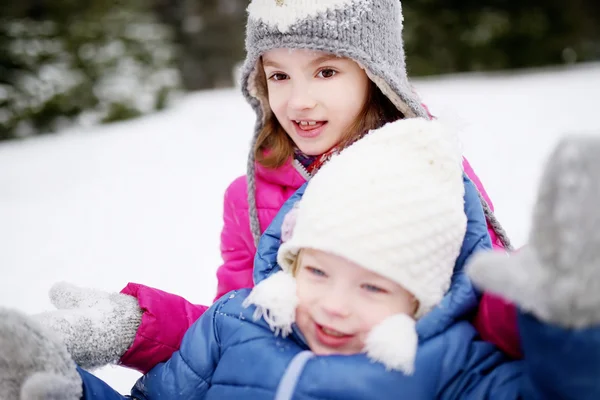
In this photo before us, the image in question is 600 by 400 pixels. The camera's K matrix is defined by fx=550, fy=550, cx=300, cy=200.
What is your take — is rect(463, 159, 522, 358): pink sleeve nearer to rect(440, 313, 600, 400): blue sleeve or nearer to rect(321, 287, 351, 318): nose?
rect(440, 313, 600, 400): blue sleeve

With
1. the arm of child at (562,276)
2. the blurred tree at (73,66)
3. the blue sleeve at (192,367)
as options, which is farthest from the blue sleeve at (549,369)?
the blurred tree at (73,66)

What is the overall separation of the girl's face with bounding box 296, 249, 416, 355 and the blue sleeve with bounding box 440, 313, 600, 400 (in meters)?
0.17

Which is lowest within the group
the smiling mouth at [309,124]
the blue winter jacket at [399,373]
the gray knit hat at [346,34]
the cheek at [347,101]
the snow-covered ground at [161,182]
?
the snow-covered ground at [161,182]

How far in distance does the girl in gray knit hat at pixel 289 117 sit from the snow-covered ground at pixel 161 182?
0.75ft

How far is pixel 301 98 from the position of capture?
1257 millimetres

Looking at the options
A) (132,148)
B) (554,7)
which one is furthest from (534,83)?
(132,148)

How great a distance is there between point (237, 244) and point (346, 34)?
63 centimetres

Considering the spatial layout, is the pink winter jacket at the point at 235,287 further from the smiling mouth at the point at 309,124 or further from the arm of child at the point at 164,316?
the smiling mouth at the point at 309,124

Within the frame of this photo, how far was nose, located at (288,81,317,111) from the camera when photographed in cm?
126

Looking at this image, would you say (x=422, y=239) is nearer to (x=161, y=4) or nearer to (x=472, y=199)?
(x=472, y=199)

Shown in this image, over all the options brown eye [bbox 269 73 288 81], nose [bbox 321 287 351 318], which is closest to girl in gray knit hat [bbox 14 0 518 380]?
brown eye [bbox 269 73 288 81]

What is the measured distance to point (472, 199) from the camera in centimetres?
105

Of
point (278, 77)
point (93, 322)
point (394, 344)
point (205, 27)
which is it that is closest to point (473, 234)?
point (394, 344)

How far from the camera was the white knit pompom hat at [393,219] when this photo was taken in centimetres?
85
